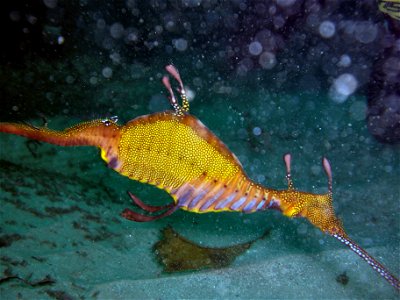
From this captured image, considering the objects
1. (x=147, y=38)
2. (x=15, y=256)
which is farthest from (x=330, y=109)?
(x=15, y=256)

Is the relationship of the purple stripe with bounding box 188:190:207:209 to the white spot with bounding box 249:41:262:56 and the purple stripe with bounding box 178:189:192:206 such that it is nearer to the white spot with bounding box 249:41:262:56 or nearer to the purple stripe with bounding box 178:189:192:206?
the purple stripe with bounding box 178:189:192:206

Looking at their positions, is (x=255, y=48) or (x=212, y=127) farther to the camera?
(x=212, y=127)

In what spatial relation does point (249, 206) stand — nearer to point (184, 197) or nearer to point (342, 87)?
point (184, 197)

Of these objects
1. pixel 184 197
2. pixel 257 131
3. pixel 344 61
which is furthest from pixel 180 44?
pixel 184 197

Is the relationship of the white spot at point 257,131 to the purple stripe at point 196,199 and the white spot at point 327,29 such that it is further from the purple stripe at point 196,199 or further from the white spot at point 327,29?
the purple stripe at point 196,199

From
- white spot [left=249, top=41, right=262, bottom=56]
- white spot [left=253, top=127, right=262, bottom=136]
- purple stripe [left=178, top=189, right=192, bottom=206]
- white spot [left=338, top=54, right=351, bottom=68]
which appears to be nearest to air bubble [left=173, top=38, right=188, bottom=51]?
white spot [left=249, top=41, right=262, bottom=56]

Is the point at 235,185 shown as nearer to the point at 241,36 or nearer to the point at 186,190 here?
the point at 186,190

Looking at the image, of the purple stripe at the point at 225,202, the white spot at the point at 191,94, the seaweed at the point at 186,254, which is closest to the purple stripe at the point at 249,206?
the purple stripe at the point at 225,202
